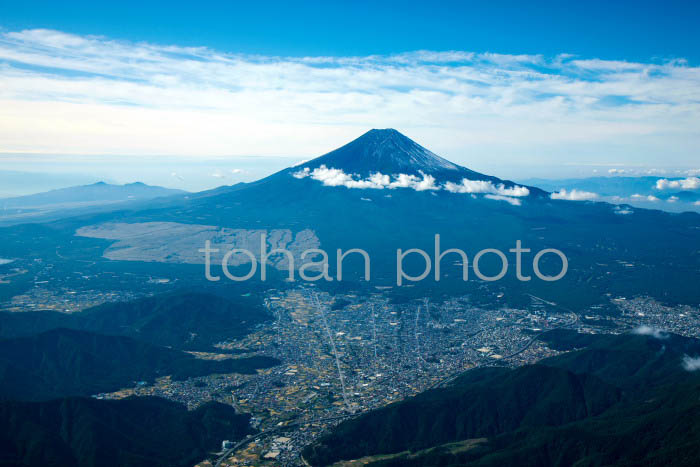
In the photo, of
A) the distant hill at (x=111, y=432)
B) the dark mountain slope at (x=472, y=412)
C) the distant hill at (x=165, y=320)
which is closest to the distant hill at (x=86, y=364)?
the distant hill at (x=165, y=320)

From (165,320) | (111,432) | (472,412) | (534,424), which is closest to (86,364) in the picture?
(165,320)

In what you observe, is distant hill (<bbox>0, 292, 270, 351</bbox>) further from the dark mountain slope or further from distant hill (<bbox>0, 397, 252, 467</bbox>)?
the dark mountain slope

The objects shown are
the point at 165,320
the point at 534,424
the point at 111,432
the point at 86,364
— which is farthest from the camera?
the point at 165,320

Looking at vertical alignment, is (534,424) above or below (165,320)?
below

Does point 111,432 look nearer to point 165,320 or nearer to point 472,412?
point 472,412

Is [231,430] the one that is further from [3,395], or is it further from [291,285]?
[291,285]

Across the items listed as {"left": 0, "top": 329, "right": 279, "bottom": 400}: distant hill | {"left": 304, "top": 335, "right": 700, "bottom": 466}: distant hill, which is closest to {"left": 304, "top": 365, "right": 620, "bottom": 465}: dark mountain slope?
{"left": 304, "top": 335, "right": 700, "bottom": 466}: distant hill

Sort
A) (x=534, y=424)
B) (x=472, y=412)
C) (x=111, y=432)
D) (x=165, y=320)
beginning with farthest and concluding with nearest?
(x=165, y=320), (x=472, y=412), (x=534, y=424), (x=111, y=432)
